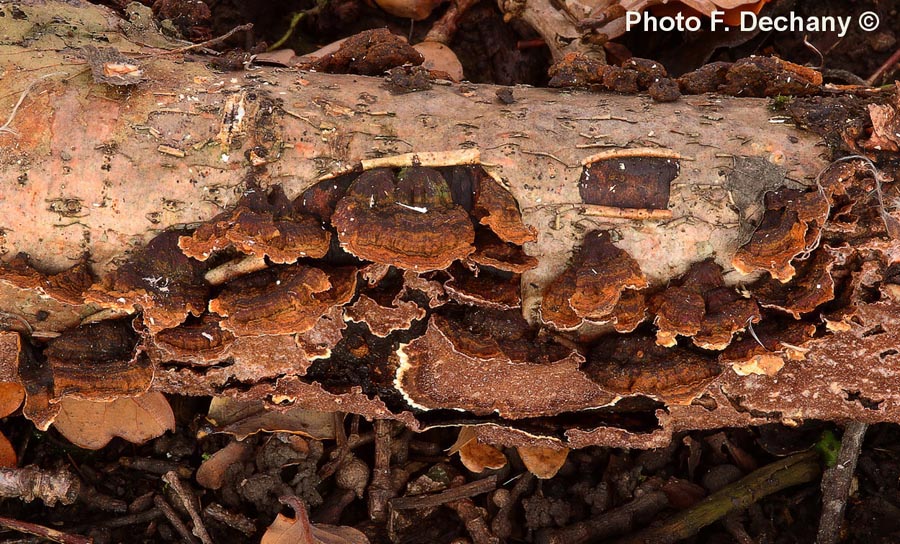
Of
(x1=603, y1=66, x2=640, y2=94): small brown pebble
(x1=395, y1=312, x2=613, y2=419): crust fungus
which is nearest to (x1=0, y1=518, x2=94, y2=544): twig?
(x1=395, y1=312, x2=613, y2=419): crust fungus

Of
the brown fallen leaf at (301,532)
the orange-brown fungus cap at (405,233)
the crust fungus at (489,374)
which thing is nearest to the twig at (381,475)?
the brown fallen leaf at (301,532)

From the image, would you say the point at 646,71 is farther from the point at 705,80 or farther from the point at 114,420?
the point at 114,420

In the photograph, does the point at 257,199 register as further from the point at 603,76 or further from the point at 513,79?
the point at 513,79

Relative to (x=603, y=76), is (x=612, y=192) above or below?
below

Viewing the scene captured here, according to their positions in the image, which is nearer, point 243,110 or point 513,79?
point 243,110

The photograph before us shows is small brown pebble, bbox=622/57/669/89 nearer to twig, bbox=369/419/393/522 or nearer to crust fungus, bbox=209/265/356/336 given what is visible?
crust fungus, bbox=209/265/356/336

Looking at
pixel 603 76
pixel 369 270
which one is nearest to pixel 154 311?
pixel 369 270

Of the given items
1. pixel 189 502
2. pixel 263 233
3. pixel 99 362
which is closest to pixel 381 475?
pixel 189 502
